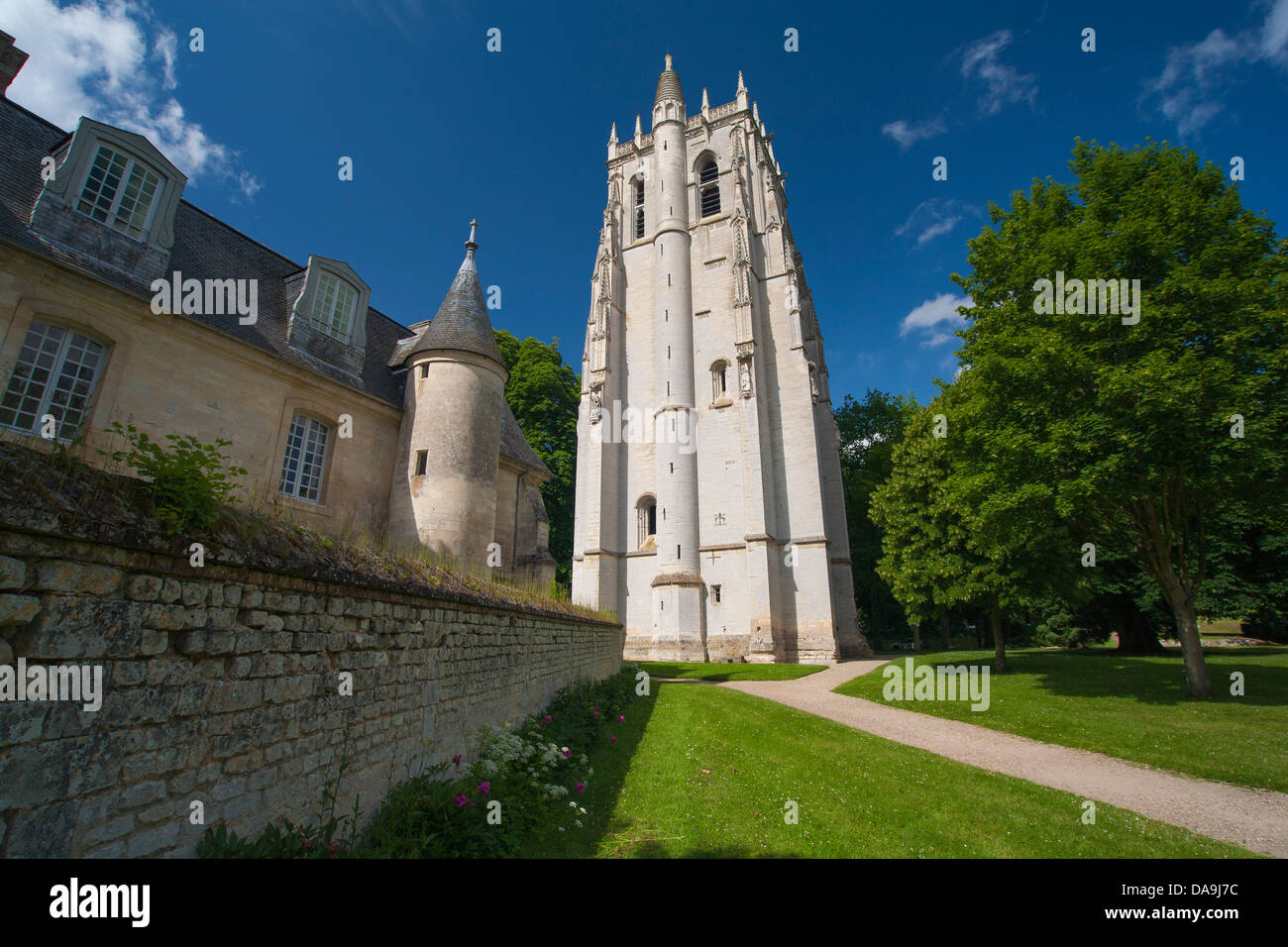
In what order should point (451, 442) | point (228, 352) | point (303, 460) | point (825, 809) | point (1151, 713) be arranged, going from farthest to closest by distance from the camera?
1. point (451, 442)
2. point (303, 460)
3. point (1151, 713)
4. point (228, 352)
5. point (825, 809)

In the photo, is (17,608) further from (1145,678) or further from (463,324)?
(1145,678)

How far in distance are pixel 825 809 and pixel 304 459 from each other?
459 inches

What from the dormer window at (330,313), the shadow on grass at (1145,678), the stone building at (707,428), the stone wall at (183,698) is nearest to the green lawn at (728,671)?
the stone building at (707,428)

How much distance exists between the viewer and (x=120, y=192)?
9586 mm

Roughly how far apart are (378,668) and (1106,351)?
1516cm

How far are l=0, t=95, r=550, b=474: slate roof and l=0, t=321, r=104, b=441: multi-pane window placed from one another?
1.13 m

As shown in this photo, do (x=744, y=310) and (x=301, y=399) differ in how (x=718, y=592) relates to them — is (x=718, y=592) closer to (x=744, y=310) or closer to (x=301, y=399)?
(x=744, y=310)

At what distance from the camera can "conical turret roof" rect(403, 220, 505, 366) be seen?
13422mm

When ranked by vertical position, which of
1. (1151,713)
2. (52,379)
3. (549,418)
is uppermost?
(549,418)

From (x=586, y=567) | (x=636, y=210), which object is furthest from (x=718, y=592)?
(x=636, y=210)

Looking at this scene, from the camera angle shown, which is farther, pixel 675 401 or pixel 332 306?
pixel 675 401

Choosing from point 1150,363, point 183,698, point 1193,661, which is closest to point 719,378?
point 1150,363

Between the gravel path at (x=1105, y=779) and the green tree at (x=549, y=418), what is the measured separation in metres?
23.9
